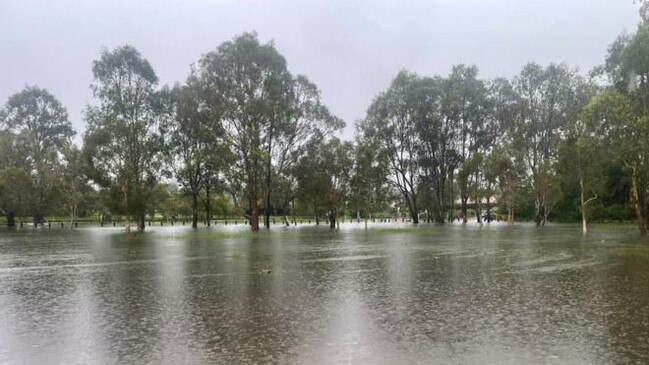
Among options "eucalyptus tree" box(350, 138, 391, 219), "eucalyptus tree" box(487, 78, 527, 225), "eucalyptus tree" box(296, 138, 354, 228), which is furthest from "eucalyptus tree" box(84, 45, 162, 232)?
"eucalyptus tree" box(487, 78, 527, 225)

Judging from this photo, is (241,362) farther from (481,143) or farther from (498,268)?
(481,143)

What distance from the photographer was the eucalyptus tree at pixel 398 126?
84312mm

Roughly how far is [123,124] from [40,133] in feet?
135

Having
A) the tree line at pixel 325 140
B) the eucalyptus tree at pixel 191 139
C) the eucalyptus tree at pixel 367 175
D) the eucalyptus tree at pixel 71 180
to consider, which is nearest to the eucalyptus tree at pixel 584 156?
the tree line at pixel 325 140

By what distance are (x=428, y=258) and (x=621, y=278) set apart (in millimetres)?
9287

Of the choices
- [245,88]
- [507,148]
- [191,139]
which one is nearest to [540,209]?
[507,148]

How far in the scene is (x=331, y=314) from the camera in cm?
1151

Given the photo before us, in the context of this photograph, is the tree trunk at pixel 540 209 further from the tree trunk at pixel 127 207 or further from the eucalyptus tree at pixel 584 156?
the tree trunk at pixel 127 207

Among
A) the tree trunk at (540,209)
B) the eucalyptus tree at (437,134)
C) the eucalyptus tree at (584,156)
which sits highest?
the eucalyptus tree at (437,134)

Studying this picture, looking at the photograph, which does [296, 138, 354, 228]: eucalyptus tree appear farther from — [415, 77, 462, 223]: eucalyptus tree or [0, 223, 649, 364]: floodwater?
[0, 223, 649, 364]: floodwater

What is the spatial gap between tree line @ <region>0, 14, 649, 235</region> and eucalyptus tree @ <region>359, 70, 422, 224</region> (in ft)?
0.72

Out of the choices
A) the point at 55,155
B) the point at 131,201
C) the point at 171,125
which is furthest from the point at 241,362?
the point at 55,155

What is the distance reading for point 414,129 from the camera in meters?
86.1

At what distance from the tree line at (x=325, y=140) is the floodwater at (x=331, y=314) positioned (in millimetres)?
29206
